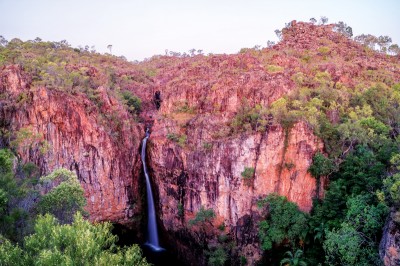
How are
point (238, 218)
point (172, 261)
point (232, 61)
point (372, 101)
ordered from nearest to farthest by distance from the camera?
point (238, 218) → point (372, 101) → point (172, 261) → point (232, 61)

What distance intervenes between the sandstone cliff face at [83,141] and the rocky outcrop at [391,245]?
1715 centimetres

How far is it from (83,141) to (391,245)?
18.8m

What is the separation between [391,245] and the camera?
1195cm

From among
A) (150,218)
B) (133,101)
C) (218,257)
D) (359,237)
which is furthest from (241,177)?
(133,101)

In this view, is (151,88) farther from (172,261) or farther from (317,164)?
(317,164)

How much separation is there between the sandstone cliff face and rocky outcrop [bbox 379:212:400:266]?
17.1 m

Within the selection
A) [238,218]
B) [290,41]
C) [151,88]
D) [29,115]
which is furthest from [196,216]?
[290,41]

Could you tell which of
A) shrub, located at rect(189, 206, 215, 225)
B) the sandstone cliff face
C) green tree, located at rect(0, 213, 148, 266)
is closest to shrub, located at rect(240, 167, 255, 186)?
shrub, located at rect(189, 206, 215, 225)

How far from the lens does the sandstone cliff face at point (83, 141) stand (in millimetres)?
20859

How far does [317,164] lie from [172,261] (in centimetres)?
1223

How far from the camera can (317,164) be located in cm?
1872

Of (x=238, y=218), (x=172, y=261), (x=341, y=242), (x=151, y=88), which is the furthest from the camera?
(x=151, y=88)

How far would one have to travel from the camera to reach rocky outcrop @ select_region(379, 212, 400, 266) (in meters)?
11.7

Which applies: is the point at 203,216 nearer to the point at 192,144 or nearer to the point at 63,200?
the point at 192,144
